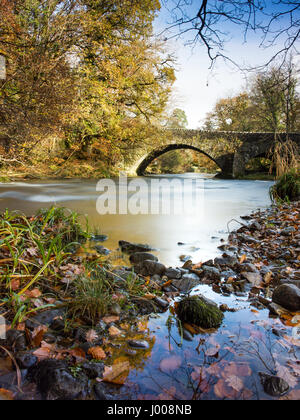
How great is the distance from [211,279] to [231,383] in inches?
53.9

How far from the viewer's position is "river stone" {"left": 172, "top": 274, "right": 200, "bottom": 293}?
258cm

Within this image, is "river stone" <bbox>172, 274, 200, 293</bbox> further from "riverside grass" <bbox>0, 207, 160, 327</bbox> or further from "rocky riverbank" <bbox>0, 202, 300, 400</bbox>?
"riverside grass" <bbox>0, 207, 160, 327</bbox>

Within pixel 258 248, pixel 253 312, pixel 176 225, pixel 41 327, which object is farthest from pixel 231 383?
pixel 176 225

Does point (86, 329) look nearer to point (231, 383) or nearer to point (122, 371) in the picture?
point (122, 371)

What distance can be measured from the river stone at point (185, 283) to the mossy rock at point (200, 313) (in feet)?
1.46

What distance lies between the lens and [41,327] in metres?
1.79

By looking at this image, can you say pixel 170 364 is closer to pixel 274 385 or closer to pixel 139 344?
pixel 139 344

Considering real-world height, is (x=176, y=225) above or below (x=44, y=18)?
below

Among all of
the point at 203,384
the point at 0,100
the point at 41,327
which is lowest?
the point at 203,384

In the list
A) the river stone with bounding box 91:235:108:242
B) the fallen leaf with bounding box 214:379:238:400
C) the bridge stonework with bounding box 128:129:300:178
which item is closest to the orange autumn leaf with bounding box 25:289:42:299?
the fallen leaf with bounding box 214:379:238:400

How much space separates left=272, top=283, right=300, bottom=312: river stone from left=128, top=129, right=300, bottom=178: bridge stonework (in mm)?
19484

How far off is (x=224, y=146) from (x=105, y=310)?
23.0m

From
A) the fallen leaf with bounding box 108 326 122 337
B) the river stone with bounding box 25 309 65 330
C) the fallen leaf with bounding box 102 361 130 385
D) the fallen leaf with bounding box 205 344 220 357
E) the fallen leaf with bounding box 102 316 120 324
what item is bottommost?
the fallen leaf with bounding box 205 344 220 357

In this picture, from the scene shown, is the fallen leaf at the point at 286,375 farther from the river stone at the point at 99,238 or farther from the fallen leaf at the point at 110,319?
the river stone at the point at 99,238
